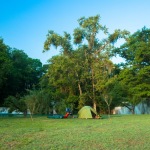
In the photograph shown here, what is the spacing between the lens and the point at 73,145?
7766 millimetres

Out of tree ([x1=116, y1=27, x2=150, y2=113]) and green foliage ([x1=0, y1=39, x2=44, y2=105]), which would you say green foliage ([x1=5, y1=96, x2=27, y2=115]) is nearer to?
green foliage ([x1=0, y1=39, x2=44, y2=105])

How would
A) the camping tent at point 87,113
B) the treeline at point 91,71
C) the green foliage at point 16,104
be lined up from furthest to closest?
the treeline at point 91,71
the green foliage at point 16,104
the camping tent at point 87,113

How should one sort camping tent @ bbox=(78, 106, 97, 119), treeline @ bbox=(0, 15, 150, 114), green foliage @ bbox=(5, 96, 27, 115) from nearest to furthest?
1. camping tent @ bbox=(78, 106, 97, 119)
2. green foliage @ bbox=(5, 96, 27, 115)
3. treeline @ bbox=(0, 15, 150, 114)

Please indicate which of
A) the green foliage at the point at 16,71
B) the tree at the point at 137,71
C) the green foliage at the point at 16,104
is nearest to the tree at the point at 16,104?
the green foliage at the point at 16,104

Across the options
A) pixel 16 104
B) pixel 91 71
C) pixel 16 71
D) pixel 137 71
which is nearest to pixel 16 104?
pixel 16 104

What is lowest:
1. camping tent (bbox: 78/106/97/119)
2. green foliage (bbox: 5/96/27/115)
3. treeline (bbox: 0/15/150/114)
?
camping tent (bbox: 78/106/97/119)

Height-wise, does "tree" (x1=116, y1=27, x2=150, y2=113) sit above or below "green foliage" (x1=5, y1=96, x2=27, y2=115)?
above

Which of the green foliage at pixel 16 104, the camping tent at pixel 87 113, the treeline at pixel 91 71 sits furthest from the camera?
the treeline at pixel 91 71

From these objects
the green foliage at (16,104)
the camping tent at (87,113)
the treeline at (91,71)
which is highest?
the treeline at (91,71)

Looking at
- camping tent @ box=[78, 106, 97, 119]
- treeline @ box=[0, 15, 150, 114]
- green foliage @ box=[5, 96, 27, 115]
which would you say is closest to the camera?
camping tent @ box=[78, 106, 97, 119]

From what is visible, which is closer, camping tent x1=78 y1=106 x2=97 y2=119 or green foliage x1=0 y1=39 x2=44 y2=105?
camping tent x1=78 y1=106 x2=97 y2=119

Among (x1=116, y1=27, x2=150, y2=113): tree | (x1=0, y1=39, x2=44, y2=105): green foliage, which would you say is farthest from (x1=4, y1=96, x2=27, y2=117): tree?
(x1=116, y1=27, x2=150, y2=113): tree

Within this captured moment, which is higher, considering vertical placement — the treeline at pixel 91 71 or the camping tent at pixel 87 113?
the treeline at pixel 91 71

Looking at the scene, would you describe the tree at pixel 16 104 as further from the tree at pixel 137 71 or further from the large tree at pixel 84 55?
the tree at pixel 137 71
